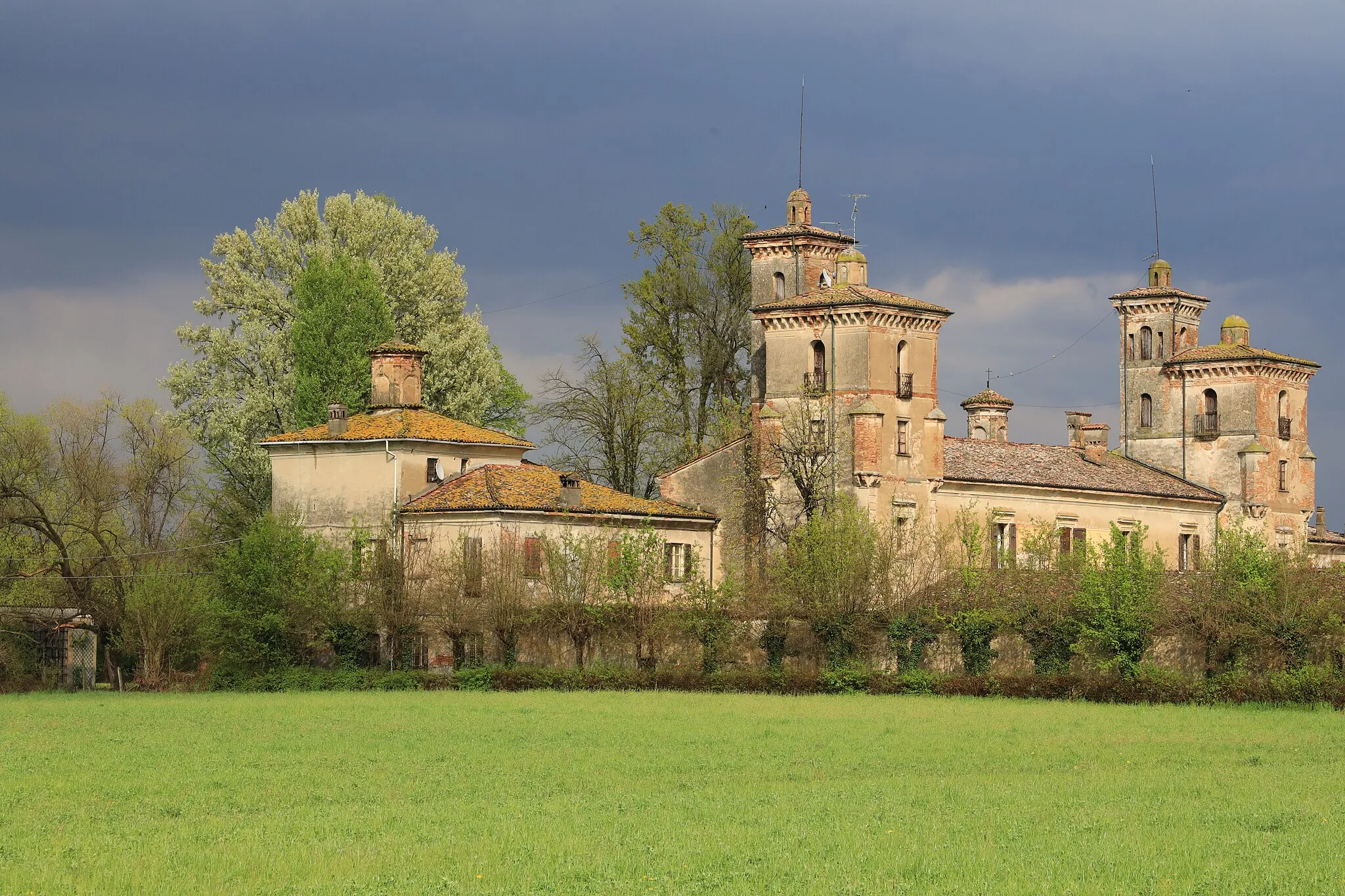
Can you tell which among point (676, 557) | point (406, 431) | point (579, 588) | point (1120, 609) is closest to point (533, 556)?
point (579, 588)

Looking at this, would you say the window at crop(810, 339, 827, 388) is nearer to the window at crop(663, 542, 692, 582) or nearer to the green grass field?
the window at crop(663, 542, 692, 582)

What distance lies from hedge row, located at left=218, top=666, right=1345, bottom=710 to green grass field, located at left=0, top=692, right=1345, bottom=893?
172cm

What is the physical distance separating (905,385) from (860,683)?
1183cm

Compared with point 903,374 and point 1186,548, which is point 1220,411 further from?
point 903,374

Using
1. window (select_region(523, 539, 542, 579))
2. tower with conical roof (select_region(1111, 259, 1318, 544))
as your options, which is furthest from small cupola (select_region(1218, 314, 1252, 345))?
window (select_region(523, 539, 542, 579))

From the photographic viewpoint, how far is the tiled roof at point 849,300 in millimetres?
53906

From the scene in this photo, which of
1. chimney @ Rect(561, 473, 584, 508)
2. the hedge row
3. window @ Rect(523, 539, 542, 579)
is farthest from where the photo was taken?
chimney @ Rect(561, 473, 584, 508)

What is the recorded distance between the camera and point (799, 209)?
6338cm

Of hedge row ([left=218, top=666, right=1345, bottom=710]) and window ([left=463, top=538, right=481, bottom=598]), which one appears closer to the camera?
hedge row ([left=218, top=666, right=1345, bottom=710])

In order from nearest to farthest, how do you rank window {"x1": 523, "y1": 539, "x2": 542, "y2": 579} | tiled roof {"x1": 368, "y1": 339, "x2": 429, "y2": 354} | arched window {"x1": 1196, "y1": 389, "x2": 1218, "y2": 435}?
window {"x1": 523, "y1": 539, "x2": 542, "y2": 579}
tiled roof {"x1": 368, "y1": 339, "x2": 429, "y2": 354}
arched window {"x1": 1196, "y1": 389, "x2": 1218, "y2": 435}

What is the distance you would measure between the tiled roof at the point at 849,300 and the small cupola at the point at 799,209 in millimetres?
8061

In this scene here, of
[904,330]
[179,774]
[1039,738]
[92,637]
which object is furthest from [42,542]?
[1039,738]

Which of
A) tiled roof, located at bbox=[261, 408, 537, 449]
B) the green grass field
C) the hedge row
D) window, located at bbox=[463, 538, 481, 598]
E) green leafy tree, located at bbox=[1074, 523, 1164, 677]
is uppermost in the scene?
tiled roof, located at bbox=[261, 408, 537, 449]

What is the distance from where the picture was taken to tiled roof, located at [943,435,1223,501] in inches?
2287
